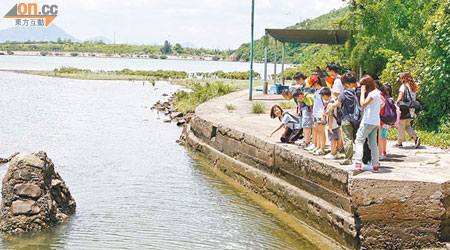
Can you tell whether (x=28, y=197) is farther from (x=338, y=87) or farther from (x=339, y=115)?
(x=338, y=87)

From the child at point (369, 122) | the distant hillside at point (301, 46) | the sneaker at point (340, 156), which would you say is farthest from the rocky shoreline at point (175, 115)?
the child at point (369, 122)

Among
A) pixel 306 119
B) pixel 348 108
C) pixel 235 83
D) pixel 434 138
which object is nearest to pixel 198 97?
pixel 434 138

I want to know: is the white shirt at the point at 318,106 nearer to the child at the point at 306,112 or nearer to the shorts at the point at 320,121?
the shorts at the point at 320,121

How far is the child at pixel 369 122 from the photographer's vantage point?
7977 mm

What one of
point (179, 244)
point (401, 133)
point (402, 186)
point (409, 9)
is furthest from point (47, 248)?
point (409, 9)

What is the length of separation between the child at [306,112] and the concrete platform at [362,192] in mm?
351

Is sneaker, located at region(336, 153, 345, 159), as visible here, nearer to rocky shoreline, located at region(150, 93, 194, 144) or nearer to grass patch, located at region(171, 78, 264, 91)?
rocky shoreline, located at region(150, 93, 194, 144)

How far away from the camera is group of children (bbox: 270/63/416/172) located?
8102mm

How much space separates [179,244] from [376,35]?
14.8m

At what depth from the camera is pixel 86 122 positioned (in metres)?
24.1

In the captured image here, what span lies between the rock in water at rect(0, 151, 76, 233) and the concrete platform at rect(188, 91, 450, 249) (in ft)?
13.8

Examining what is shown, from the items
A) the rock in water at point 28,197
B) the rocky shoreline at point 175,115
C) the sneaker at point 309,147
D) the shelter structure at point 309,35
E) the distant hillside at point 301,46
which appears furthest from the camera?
the distant hillside at point 301,46

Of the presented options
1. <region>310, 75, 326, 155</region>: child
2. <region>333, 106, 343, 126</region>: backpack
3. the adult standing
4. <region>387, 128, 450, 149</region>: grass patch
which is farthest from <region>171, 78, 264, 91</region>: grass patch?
<region>333, 106, 343, 126</region>: backpack

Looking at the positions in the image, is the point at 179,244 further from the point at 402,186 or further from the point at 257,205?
the point at 402,186
